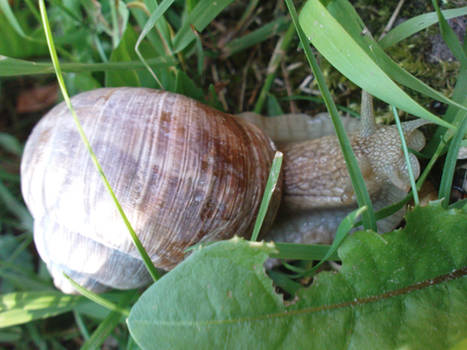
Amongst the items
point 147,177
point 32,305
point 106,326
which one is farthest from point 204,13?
point 32,305

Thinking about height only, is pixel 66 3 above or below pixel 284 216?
above

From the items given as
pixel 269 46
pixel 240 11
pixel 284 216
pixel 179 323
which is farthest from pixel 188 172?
pixel 240 11

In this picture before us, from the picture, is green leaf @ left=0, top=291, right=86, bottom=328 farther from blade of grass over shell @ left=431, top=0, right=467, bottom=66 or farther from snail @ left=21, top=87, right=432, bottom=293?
blade of grass over shell @ left=431, top=0, right=467, bottom=66

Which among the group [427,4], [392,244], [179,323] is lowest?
[179,323]

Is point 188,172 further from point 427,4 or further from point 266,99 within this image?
point 427,4

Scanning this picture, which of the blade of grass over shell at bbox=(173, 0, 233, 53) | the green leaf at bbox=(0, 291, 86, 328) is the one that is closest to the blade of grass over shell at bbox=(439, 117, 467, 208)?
the blade of grass over shell at bbox=(173, 0, 233, 53)

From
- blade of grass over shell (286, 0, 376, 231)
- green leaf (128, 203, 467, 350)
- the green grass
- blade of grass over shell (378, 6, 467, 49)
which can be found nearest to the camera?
green leaf (128, 203, 467, 350)
